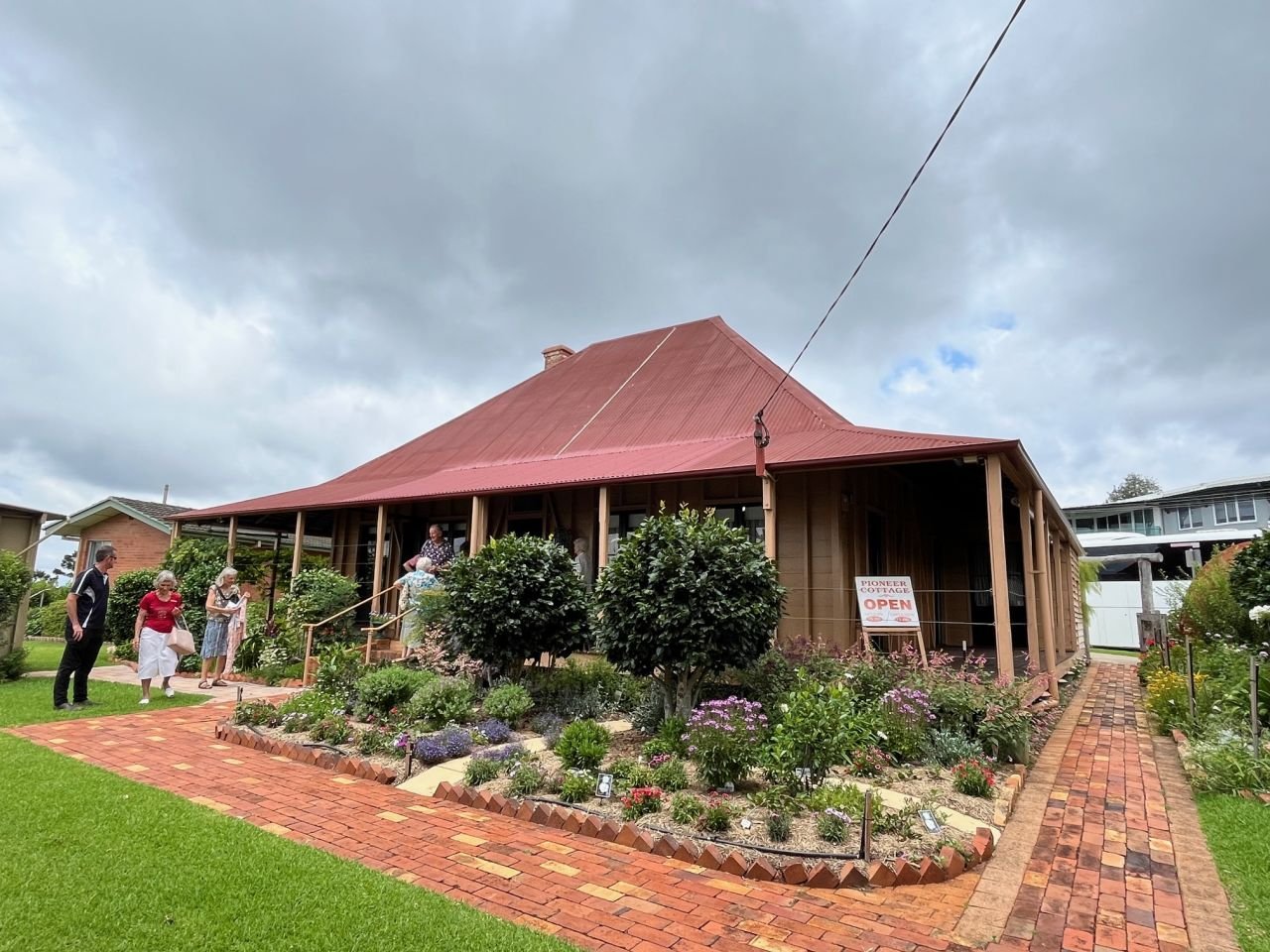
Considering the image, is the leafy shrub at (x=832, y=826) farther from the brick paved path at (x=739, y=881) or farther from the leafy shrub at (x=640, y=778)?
the leafy shrub at (x=640, y=778)

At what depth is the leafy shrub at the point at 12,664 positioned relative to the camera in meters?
9.64

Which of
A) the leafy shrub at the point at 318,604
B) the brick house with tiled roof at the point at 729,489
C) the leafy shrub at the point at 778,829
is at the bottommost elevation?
the leafy shrub at the point at 778,829

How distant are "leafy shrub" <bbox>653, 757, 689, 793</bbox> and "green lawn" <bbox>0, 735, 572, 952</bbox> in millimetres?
1941

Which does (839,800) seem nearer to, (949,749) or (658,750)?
(658,750)

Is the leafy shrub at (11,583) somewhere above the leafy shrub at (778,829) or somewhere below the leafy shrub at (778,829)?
above

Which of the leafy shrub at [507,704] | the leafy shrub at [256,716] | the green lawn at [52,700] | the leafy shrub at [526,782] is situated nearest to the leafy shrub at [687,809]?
the leafy shrub at [526,782]

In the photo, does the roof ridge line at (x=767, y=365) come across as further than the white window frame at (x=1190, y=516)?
No

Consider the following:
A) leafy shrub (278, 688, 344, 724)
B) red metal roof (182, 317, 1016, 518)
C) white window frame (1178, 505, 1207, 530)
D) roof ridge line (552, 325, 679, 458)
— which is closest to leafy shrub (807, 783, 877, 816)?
red metal roof (182, 317, 1016, 518)

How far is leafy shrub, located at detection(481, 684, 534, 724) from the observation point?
666 cm

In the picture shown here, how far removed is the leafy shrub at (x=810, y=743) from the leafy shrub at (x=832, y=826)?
1.84 ft

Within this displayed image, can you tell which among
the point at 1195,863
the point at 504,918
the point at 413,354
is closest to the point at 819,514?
the point at 1195,863

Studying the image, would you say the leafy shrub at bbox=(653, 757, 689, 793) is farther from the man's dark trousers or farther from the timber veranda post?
the man's dark trousers

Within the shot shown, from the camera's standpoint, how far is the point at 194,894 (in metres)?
3.00

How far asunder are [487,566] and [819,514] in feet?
15.6
